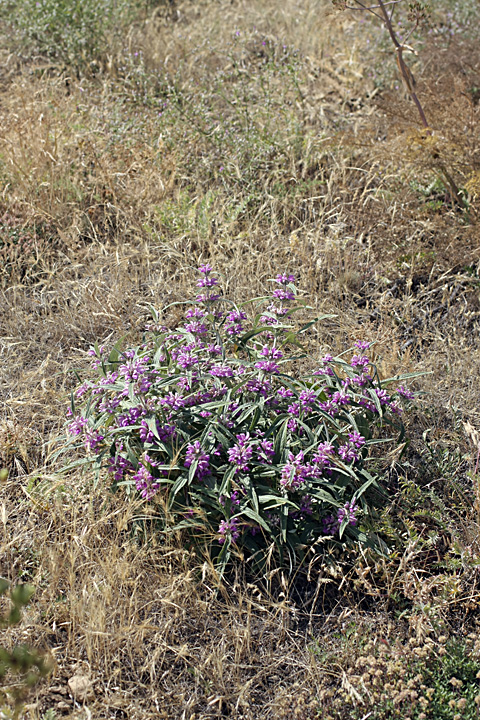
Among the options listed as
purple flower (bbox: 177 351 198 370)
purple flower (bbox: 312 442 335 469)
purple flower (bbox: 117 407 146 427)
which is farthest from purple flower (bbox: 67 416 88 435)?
purple flower (bbox: 312 442 335 469)

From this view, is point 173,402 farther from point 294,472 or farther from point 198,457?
point 294,472

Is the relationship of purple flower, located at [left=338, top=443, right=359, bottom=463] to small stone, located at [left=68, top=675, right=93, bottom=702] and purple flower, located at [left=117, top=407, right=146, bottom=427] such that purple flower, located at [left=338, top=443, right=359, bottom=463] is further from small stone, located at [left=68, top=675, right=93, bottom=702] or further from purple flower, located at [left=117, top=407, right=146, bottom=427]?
small stone, located at [left=68, top=675, right=93, bottom=702]

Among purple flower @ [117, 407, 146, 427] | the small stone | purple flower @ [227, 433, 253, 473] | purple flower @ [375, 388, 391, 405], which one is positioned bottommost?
the small stone

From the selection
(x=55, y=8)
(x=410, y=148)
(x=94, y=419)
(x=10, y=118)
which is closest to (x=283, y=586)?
(x=94, y=419)

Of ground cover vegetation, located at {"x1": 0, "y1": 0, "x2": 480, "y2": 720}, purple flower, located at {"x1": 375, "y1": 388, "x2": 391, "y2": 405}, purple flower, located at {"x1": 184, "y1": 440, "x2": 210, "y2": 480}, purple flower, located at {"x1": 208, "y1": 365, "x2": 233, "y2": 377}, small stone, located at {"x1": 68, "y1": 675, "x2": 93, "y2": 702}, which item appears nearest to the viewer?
small stone, located at {"x1": 68, "y1": 675, "x2": 93, "y2": 702}

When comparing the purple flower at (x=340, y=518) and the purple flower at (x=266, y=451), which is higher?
the purple flower at (x=266, y=451)

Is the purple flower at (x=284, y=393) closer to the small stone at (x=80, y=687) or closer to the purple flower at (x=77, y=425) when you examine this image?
the purple flower at (x=77, y=425)

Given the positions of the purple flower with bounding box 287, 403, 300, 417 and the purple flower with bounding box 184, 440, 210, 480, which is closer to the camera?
the purple flower with bounding box 184, 440, 210, 480

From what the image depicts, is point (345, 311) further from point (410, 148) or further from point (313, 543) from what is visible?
point (313, 543)

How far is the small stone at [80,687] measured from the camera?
228cm

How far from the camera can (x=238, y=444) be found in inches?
101

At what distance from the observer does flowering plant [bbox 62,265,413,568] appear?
253 centimetres

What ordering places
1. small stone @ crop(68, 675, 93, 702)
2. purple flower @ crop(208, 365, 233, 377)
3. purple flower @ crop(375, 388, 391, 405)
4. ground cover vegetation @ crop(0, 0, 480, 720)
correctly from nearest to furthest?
small stone @ crop(68, 675, 93, 702) < ground cover vegetation @ crop(0, 0, 480, 720) < purple flower @ crop(208, 365, 233, 377) < purple flower @ crop(375, 388, 391, 405)

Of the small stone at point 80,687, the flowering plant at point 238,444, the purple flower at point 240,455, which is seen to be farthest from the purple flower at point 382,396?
the small stone at point 80,687
